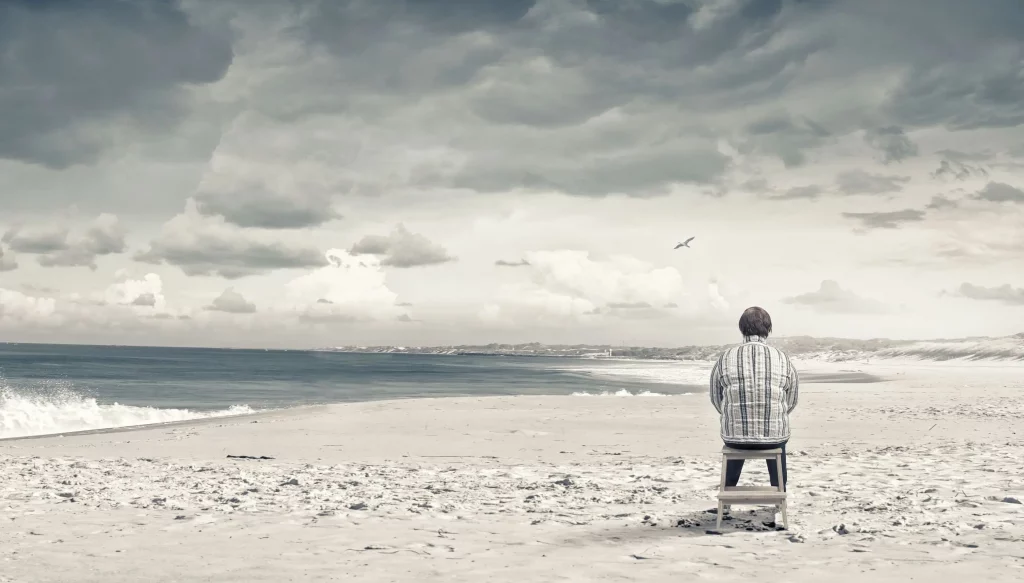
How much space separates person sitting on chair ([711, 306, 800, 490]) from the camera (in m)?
6.49

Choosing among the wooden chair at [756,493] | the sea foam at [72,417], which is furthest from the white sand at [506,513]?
the sea foam at [72,417]

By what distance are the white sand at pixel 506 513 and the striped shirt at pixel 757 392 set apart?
87 cm

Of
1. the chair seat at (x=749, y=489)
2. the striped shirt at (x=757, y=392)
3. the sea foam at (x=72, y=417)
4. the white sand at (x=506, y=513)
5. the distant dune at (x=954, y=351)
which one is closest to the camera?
the white sand at (x=506, y=513)

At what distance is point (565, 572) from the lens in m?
5.50

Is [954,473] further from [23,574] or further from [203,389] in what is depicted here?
[203,389]

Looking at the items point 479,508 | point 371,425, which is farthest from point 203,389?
point 479,508

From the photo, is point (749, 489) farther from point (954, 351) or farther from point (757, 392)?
point (954, 351)

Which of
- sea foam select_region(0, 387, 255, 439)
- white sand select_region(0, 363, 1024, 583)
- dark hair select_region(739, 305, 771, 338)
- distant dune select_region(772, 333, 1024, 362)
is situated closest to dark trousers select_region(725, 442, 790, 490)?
white sand select_region(0, 363, 1024, 583)

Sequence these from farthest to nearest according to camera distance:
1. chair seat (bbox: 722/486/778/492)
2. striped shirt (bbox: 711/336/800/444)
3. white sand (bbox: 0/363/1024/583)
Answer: chair seat (bbox: 722/486/778/492) → striped shirt (bbox: 711/336/800/444) → white sand (bbox: 0/363/1024/583)

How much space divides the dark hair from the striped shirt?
15 cm

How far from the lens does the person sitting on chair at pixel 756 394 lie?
6.49 metres

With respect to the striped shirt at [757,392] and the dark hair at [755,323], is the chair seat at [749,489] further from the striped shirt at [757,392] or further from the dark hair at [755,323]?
the dark hair at [755,323]

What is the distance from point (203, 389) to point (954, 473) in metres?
49.1

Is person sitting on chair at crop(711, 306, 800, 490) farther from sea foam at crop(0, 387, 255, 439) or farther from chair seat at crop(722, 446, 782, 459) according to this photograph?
sea foam at crop(0, 387, 255, 439)
